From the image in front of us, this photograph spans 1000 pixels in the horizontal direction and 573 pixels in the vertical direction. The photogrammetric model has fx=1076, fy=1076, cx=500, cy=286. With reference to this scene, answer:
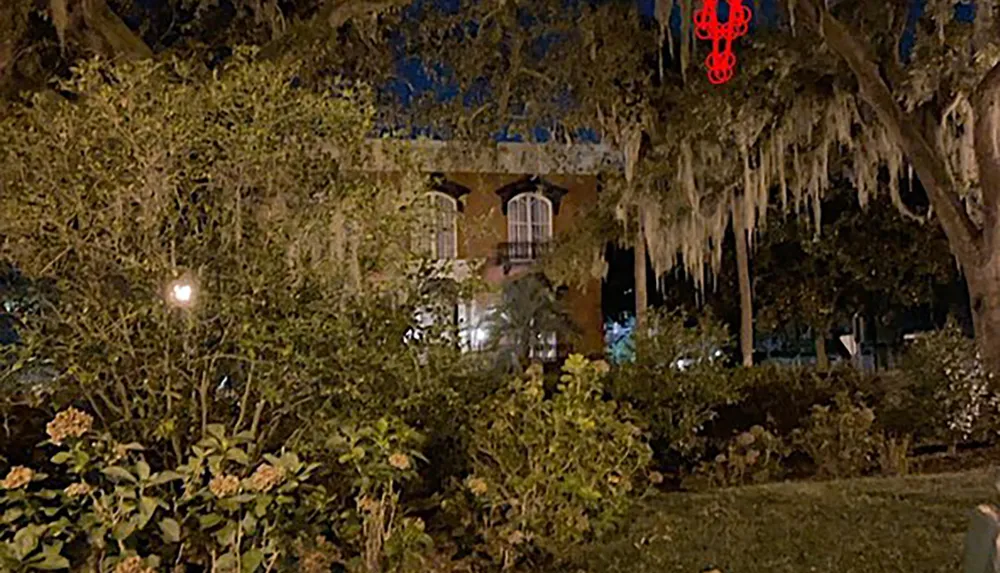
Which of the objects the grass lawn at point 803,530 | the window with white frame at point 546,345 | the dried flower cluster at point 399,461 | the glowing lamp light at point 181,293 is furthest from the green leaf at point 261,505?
the window with white frame at point 546,345

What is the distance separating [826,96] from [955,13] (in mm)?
2065

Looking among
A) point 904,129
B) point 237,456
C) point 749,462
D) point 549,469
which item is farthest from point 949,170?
point 237,456

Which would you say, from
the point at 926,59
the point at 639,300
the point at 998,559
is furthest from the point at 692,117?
the point at 998,559

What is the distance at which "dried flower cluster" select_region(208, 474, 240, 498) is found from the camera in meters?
3.88

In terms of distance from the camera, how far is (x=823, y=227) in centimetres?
2173

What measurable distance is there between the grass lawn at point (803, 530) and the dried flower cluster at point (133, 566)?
1.86 m

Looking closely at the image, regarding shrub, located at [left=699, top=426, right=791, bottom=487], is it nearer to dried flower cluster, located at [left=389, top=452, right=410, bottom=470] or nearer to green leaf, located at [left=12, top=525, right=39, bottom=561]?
dried flower cluster, located at [left=389, top=452, right=410, bottom=470]

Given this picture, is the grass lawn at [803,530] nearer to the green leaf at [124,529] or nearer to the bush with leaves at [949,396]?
the green leaf at [124,529]

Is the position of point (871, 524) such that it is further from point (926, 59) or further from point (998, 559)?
point (926, 59)

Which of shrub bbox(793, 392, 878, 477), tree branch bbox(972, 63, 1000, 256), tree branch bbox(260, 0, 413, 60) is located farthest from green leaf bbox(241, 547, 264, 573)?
tree branch bbox(972, 63, 1000, 256)

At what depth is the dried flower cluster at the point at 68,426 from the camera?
154 inches

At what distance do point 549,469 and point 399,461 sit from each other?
0.93 m

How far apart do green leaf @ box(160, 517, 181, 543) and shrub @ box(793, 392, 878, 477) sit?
5.19 m

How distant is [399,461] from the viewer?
436cm
